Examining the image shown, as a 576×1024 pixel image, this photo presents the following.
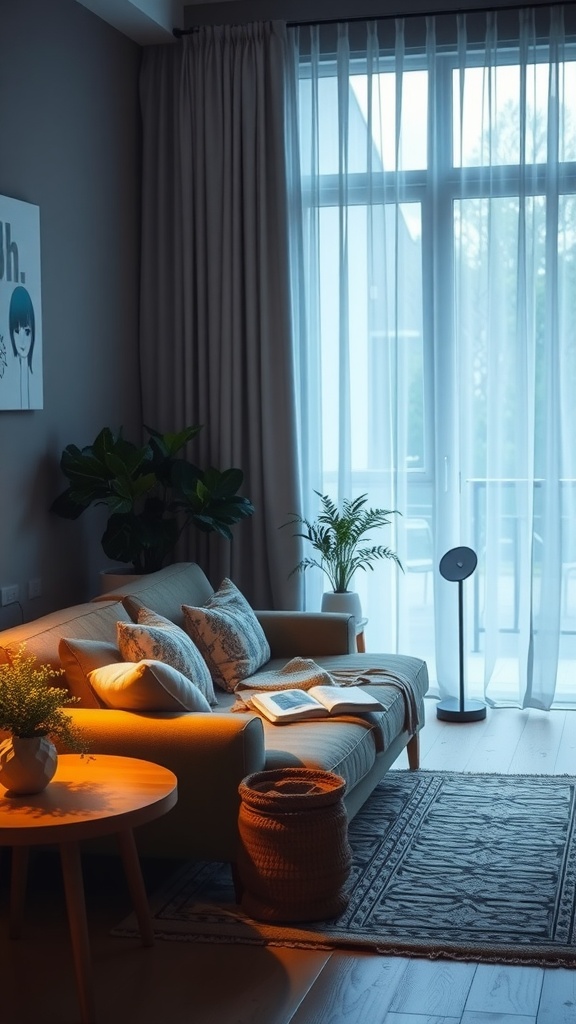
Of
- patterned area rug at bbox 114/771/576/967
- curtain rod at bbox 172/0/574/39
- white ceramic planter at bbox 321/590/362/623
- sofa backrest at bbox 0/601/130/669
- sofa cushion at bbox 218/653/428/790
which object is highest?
curtain rod at bbox 172/0/574/39

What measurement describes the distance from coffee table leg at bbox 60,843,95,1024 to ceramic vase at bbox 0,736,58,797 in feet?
0.69

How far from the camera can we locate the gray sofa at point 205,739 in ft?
11.5

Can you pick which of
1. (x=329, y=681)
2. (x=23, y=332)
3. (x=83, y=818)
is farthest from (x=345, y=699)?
(x=23, y=332)

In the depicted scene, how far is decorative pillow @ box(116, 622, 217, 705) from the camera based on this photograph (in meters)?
3.94

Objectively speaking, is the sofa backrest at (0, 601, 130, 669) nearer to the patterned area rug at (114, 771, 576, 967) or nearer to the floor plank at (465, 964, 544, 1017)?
the patterned area rug at (114, 771, 576, 967)

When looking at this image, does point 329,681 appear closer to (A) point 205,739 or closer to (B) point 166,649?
(B) point 166,649

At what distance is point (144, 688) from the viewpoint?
359 cm

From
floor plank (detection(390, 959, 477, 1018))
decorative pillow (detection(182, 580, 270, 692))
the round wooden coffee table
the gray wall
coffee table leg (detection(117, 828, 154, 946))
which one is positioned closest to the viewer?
the round wooden coffee table

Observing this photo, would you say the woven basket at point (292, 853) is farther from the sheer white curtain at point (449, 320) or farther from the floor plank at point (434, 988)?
the sheer white curtain at point (449, 320)

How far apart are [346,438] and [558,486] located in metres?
1.03

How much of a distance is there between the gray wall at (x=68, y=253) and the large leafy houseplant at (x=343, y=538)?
1.02 metres

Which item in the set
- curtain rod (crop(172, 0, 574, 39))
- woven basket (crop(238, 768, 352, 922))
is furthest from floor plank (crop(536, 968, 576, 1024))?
curtain rod (crop(172, 0, 574, 39))

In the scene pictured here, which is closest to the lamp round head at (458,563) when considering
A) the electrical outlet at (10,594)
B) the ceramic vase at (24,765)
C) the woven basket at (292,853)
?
the electrical outlet at (10,594)

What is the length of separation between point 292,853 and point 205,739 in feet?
1.31
